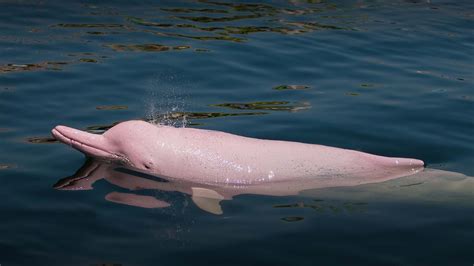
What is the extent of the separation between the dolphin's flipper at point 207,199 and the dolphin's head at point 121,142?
0.76 meters

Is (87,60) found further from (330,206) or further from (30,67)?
(330,206)

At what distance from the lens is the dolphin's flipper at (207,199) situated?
7823mm

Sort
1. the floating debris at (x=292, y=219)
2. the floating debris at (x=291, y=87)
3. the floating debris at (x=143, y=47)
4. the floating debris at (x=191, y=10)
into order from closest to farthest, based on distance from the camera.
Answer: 1. the floating debris at (x=292, y=219)
2. the floating debris at (x=291, y=87)
3. the floating debris at (x=143, y=47)
4. the floating debris at (x=191, y=10)

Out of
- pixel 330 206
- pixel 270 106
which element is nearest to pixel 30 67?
pixel 270 106

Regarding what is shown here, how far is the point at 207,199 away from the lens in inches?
316

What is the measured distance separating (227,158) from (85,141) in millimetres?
1447

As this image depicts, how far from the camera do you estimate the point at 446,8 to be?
1752 centimetres

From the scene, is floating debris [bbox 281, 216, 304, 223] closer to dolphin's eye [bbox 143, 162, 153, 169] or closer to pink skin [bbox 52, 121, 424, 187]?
pink skin [bbox 52, 121, 424, 187]

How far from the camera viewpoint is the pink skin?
28.4 ft

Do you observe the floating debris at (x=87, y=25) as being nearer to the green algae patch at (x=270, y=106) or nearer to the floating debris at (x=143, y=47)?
the floating debris at (x=143, y=47)

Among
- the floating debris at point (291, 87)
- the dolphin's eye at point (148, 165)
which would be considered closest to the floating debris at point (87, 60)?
the floating debris at point (291, 87)

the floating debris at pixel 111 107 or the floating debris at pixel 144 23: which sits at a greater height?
the floating debris at pixel 144 23

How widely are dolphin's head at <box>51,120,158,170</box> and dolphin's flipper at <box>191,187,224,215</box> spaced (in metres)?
0.76

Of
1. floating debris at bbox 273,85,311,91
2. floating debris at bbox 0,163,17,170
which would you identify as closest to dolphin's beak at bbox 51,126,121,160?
floating debris at bbox 0,163,17,170
